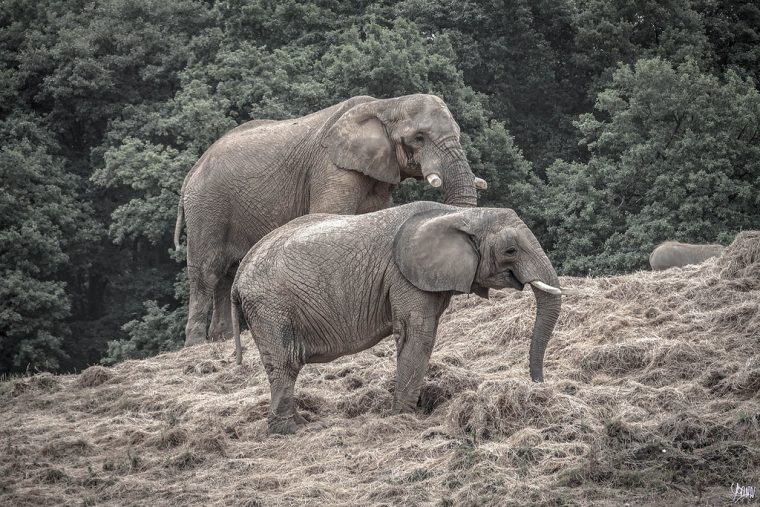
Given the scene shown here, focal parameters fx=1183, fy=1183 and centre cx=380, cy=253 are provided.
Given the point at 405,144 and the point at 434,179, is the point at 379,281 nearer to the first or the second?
the point at 434,179

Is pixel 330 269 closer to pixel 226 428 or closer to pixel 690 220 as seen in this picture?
pixel 226 428

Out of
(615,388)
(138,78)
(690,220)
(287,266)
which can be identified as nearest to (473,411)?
(615,388)

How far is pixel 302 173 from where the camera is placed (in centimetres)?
1502

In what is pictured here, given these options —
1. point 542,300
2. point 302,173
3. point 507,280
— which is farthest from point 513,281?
point 302,173

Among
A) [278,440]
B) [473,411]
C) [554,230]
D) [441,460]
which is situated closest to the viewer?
[441,460]

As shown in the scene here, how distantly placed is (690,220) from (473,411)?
18.2 m

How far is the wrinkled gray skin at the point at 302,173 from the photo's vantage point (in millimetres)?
13844

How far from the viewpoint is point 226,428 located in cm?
1135

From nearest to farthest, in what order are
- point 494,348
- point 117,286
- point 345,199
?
point 494,348 < point 345,199 < point 117,286

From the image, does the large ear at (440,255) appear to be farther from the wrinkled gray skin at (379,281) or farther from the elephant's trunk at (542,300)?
the elephant's trunk at (542,300)

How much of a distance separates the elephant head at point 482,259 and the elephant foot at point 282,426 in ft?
5.88

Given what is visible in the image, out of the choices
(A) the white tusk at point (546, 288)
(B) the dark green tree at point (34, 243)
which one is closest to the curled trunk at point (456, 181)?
(A) the white tusk at point (546, 288)
